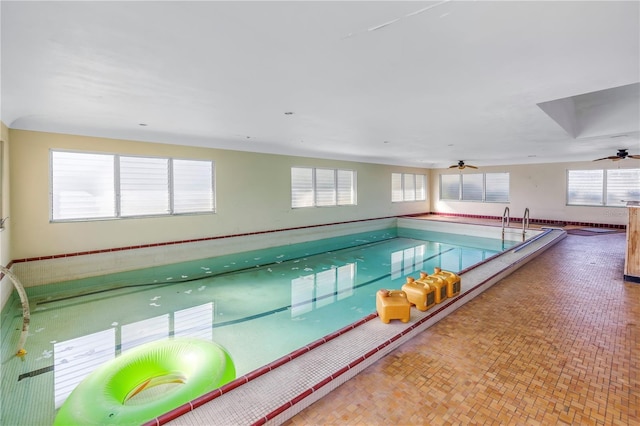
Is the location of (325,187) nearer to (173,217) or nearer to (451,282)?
(173,217)

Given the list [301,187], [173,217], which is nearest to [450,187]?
[301,187]

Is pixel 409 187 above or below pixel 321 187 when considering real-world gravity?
above

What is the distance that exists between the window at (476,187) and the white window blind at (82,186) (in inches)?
489

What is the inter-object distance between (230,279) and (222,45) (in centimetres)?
436

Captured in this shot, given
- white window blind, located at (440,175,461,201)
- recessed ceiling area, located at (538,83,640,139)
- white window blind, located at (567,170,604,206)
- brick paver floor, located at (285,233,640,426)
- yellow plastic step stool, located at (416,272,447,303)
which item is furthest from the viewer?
white window blind, located at (440,175,461,201)

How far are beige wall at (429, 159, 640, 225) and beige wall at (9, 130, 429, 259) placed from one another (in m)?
5.44

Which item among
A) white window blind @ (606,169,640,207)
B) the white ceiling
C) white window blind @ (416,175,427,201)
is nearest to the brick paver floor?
the white ceiling

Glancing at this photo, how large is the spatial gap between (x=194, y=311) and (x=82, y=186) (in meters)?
3.40

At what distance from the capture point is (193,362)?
102 inches

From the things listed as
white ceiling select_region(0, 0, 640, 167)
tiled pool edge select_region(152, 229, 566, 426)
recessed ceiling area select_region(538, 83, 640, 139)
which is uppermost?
recessed ceiling area select_region(538, 83, 640, 139)

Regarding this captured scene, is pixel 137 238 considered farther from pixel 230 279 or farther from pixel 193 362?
pixel 193 362

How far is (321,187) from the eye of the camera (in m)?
9.45

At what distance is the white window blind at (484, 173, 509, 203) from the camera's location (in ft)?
38.4

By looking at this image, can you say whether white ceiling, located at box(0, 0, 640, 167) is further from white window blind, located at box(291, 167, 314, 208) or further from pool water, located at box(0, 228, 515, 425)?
white window blind, located at box(291, 167, 314, 208)
